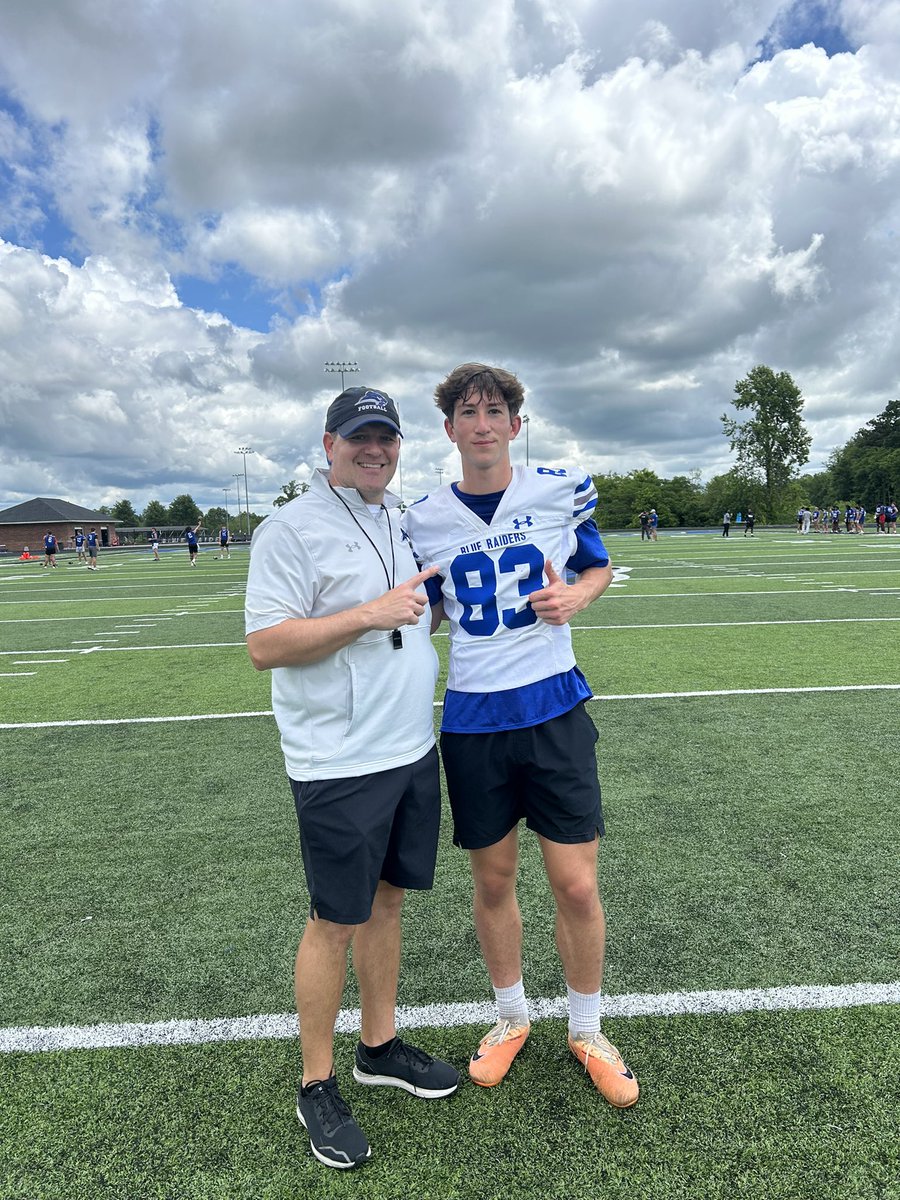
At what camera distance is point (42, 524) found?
240 ft

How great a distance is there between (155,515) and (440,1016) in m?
136

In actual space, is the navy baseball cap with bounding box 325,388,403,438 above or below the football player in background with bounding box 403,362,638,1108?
above

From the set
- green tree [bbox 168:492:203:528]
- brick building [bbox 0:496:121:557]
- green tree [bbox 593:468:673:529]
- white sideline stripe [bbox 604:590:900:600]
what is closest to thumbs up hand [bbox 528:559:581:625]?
white sideline stripe [bbox 604:590:900:600]

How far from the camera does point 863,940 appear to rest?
9.09 ft

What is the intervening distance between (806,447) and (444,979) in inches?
2455

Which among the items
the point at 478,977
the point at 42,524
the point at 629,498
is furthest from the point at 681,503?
the point at 478,977

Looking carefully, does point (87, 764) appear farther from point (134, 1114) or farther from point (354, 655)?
point (354, 655)

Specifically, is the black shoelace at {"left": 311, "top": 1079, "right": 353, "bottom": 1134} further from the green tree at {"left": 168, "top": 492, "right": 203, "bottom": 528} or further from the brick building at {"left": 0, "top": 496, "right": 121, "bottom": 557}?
the green tree at {"left": 168, "top": 492, "right": 203, "bottom": 528}

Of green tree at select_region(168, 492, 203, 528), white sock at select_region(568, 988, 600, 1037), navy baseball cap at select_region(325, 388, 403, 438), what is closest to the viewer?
navy baseball cap at select_region(325, 388, 403, 438)

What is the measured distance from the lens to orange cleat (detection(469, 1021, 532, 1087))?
2.17m

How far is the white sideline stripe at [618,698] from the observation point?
20.5ft

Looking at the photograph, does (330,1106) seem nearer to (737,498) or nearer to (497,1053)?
(497,1053)

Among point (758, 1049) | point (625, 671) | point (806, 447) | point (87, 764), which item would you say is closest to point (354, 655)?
point (758, 1049)

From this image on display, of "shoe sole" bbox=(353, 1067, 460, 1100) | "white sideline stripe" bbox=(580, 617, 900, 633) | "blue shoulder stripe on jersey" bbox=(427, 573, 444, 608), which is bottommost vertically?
"shoe sole" bbox=(353, 1067, 460, 1100)
